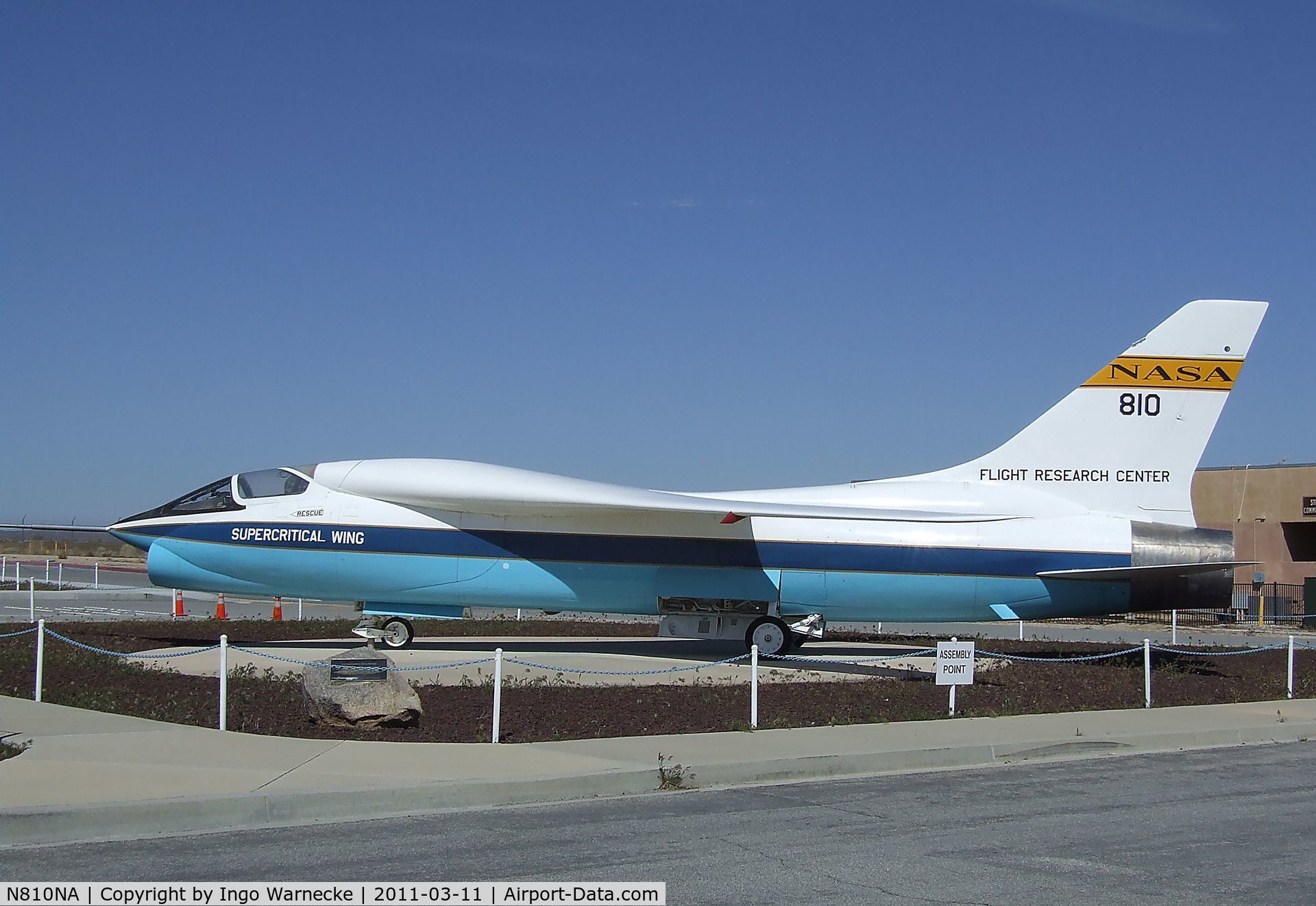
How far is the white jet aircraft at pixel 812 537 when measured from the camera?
59.0 feet

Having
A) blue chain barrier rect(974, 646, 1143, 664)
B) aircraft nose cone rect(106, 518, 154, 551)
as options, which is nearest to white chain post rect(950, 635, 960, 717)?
blue chain barrier rect(974, 646, 1143, 664)

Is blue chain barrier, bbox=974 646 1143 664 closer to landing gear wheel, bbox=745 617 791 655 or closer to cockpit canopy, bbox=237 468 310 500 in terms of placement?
landing gear wheel, bbox=745 617 791 655

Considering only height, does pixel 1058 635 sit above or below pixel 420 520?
below

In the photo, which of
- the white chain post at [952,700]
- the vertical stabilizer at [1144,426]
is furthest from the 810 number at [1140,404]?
the white chain post at [952,700]

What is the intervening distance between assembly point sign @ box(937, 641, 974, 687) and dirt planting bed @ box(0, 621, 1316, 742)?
425 millimetres

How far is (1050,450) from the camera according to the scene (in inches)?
734

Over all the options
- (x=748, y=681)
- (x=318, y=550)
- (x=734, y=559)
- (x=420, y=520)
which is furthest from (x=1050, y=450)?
(x=318, y=550)

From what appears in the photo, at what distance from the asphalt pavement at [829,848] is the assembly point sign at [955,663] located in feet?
11.0

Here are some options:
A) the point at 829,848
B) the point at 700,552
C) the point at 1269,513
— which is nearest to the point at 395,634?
the point at 700,552

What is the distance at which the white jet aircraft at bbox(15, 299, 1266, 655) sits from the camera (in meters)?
18.0

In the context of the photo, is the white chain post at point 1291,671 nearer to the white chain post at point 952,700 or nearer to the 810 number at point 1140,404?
the 810 number at point 1140,404

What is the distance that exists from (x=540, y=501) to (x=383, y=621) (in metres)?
3.91

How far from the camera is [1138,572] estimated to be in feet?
57.1

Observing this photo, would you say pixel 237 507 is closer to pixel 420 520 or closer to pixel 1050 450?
pixel 420 520
